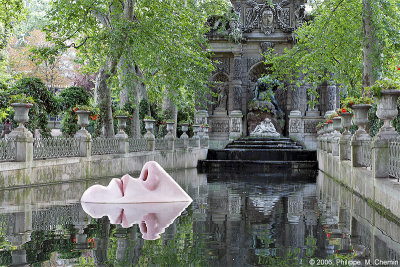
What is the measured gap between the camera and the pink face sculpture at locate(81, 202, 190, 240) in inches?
297

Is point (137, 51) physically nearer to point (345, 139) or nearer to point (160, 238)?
point (345, 139)

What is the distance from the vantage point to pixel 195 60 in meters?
23.7

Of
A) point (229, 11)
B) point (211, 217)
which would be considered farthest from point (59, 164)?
point (229, 11)


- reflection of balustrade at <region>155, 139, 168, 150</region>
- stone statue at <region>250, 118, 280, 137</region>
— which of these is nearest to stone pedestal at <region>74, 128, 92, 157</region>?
reflection of balustrade at <region>155, 139, 168, 150</region>

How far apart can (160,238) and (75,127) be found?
45.5ft

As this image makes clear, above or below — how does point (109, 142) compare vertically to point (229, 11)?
below

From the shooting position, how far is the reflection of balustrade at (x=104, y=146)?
17.6m

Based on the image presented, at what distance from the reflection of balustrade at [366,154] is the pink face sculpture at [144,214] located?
415cm

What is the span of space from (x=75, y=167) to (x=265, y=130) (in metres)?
18.1

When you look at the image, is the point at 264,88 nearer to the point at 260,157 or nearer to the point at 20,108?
the point at 260,157

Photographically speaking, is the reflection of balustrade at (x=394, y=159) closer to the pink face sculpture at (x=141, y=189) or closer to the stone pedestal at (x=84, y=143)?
the pink face sculpture at (x=141, y=189)

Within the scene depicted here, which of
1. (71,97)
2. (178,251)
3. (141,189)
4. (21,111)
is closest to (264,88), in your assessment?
(71,97)

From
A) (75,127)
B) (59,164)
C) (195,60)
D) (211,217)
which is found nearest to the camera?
(211,217)

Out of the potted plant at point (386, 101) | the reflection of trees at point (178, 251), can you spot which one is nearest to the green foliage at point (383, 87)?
the potted plant at point (386, 101)
